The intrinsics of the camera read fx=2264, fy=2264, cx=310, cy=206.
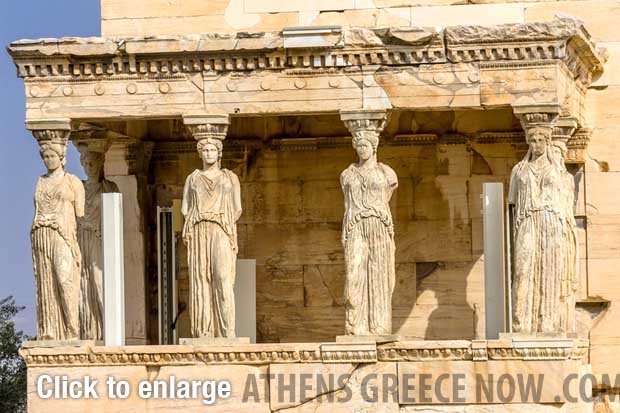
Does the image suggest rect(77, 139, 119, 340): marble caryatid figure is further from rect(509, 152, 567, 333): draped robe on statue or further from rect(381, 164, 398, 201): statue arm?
rect(509, 152, 567, 333): draped robe on statue

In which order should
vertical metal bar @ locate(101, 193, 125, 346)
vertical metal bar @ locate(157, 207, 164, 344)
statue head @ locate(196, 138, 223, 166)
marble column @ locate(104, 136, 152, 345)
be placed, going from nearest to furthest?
statue head @ locate(196, 138, 223, 166) < vertical metal bar @ locate(101, 193, 125, 346) < marble column @ locate(104, 136, 152, 345) < vertical metal bar @ locate(157, 207, 164, 344)

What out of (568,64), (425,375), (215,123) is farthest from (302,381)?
(568,64)

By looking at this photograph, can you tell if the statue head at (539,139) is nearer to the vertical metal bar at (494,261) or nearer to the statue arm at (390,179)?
the vertical metal bar at (494,261)

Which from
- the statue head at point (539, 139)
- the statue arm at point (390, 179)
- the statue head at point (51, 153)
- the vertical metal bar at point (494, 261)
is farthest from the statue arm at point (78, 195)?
the statue head at point (539, 139)

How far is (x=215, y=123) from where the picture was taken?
24766mm

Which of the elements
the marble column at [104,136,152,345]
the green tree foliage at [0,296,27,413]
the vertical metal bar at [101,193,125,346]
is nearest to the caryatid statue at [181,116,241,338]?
the vertical metal bar at [101,193,125,346]

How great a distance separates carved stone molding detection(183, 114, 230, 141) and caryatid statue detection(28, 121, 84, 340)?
1.38 metres

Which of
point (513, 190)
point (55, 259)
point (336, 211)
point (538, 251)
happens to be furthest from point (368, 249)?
point (55, 259)

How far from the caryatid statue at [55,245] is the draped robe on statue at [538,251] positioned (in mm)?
4855

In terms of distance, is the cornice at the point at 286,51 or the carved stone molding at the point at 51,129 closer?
the cornice at the point at 286,51

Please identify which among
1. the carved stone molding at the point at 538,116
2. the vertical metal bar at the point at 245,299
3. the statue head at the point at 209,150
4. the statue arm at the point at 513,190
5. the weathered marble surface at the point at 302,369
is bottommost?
the weathered marble surface at the point at 302,369

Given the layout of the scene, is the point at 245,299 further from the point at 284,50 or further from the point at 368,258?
the point at 284,50

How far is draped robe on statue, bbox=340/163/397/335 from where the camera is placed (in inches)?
958

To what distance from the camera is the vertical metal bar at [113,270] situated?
25.4 meters
